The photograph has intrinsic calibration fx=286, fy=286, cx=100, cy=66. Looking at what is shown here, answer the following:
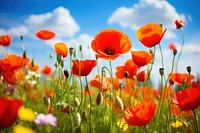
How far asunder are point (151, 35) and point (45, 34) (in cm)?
150

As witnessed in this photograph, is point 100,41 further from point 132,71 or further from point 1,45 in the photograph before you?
point 1,45

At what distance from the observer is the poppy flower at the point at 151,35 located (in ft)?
6.75

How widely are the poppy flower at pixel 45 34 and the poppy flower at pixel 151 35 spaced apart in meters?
1.36

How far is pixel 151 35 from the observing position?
6.77 ft

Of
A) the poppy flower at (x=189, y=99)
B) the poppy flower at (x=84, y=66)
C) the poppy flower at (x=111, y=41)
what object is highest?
the poppy flower at (x=111, y=41)

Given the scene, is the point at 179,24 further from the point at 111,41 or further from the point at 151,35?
the point at 111,41

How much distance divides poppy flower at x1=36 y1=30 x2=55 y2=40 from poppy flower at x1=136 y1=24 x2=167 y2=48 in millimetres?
1359

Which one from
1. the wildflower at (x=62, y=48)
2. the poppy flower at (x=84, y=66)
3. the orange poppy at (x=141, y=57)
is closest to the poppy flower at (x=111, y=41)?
the poppy flower at (x=84, y=66)

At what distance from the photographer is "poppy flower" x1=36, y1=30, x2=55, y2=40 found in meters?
3.18

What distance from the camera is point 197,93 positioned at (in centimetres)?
173

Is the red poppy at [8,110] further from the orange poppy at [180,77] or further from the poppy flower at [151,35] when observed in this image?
the orange poppy at [180,77]

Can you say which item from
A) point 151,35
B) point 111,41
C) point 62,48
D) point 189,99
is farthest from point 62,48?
point 189,99

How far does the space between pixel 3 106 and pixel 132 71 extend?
6.01ft

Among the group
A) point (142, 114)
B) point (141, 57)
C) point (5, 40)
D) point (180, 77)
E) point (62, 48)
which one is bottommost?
point (142, 114)
